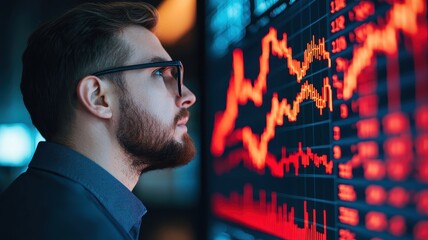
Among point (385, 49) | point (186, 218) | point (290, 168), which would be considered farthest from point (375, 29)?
point (186, 218)

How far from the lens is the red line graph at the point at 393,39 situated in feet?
2.05

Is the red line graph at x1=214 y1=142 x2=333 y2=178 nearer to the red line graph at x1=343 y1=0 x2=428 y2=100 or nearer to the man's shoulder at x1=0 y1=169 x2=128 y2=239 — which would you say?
the red line graph at x1=343 y1=0 x2=428 y2=100

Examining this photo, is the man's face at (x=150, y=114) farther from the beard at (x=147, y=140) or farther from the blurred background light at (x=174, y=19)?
the blurred background light at (x=174, y=19)

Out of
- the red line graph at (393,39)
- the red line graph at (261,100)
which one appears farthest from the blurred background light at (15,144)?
the red line graph at (393,39)

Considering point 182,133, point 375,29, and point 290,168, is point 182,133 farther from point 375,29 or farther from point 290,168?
point 375,29

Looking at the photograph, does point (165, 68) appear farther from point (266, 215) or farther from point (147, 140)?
point (266, 215)

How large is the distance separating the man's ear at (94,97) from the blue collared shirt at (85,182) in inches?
3.6

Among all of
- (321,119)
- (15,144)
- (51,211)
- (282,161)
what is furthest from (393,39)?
(15,144)

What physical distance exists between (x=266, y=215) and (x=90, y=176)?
34 cm

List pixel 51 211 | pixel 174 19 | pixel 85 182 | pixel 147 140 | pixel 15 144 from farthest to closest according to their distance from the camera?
pixel 15 144, pixel 174 19, pixel 147 140, pixel 85 182, pixel 51 211

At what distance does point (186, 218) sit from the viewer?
166 cm

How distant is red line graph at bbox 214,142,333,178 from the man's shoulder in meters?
0.30

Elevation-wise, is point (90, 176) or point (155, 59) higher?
point (155, 59)

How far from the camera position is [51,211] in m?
0.86
